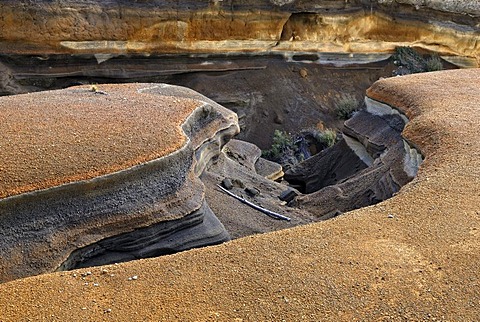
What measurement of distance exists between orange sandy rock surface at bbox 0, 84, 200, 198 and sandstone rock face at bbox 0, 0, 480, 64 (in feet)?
16.0

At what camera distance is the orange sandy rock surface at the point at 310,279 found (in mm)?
2824

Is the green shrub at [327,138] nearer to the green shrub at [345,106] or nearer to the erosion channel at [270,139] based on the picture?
the erosion channel at [270,139]

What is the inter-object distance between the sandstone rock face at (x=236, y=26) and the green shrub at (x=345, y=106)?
1.25 metres

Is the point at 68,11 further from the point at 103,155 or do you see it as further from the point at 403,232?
the point at 403,232

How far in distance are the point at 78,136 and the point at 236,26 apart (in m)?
8.13

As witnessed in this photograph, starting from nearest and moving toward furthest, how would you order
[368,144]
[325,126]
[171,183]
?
1. [171,183]
2. [368,144]
3. [325,126]

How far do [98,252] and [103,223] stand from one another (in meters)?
0.23

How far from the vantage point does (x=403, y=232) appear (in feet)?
11.7

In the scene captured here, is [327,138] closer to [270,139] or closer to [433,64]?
[270,139]

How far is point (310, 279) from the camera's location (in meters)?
3.07

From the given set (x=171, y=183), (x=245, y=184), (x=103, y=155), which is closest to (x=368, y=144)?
(x=245, y=184)

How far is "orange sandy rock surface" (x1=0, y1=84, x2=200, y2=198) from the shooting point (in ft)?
13.9

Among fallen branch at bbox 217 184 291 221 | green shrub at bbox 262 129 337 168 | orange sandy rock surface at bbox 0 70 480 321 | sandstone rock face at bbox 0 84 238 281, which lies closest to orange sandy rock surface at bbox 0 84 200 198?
sandstone rock face at bbox 0 84 238 281

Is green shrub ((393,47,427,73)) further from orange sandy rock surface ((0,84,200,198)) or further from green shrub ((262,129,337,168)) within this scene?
orange sandy rock surface ((0,84,200,198))
